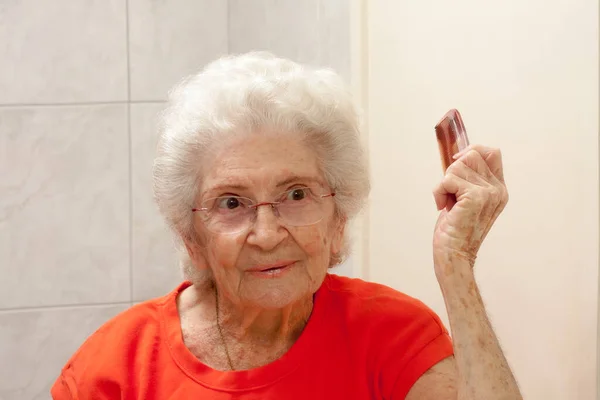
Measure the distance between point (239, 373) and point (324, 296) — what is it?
23 centimetres

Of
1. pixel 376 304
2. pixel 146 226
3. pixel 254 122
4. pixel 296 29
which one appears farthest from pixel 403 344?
pixel 146 226

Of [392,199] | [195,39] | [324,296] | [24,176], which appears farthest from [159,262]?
[324,296]

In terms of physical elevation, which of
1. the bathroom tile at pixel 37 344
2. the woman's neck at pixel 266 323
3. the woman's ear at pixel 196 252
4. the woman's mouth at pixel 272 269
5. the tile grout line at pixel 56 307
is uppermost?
the woman's ear at pixel 196 252

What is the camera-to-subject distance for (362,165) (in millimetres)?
1618

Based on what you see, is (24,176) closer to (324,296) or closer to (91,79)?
(91,79)

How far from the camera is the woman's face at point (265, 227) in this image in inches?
58.2

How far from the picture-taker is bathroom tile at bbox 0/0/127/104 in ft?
9.16

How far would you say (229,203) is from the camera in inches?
59.6

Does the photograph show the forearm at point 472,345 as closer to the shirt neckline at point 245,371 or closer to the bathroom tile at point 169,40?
the shirt neckline at point 245,371

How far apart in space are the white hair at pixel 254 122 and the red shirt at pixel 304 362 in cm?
20

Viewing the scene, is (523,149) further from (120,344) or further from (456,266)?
(120,344)

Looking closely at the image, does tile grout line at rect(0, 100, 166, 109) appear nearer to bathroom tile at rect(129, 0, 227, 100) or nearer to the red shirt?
bathroom tile at rect(129, 0, 227, 100)

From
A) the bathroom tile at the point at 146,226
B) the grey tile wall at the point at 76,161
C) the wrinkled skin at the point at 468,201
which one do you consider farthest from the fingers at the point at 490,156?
the bathroom tile at the point at 146,226

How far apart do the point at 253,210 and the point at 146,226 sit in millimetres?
1478
